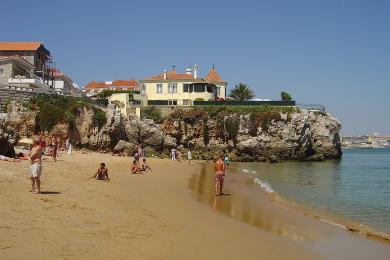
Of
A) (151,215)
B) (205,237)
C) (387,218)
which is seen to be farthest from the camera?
Result: (387,218)

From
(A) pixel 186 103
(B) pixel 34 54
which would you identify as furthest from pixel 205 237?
(B) pixel 34 54

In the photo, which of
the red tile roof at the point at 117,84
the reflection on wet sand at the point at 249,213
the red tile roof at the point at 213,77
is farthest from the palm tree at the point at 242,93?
the reflection on wet sand at the point at 249,213

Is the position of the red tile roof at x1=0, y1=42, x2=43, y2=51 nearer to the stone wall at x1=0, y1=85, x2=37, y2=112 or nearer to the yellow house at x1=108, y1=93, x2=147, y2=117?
the yellow house at x1=108, y1=93, x2=147, y2=117

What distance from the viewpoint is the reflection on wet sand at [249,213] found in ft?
37.4

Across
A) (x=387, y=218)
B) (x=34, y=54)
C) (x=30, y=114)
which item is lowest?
(x=387, y=218)

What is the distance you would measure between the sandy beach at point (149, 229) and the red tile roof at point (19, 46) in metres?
56.1

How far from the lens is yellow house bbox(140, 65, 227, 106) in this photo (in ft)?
229

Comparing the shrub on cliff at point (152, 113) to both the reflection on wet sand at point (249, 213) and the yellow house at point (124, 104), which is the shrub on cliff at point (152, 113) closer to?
the yellow house at point (124, 104)

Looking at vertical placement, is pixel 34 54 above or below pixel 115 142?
above

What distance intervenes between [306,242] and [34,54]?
65206 millimetres

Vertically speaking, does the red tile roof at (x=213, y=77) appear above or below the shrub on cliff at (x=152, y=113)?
above

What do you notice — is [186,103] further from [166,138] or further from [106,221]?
[106,221]

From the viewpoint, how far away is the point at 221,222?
39.1ft

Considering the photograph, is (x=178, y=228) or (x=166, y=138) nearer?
(x=178, y=228)
